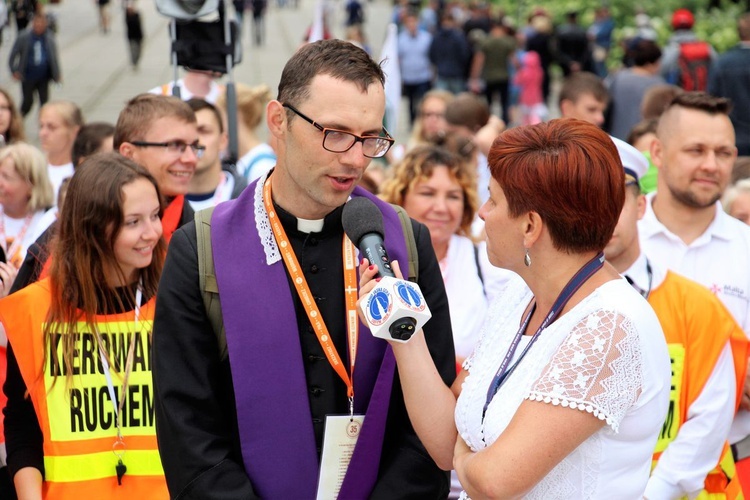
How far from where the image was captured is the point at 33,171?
627 centimetres

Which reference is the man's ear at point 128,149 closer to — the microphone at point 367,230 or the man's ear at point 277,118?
the man's ear at point 277,118

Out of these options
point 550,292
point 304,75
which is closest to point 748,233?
point 550,292

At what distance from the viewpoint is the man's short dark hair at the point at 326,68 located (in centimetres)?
289

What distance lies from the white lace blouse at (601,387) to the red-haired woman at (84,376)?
1.59 metres

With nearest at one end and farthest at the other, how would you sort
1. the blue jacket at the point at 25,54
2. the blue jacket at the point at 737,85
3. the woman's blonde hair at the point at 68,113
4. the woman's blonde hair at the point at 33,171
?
the woman's blonde hair at the point at 33,171 < the woman's blonde hair at the point at 68,113 < the blue jacket at the point at 737,85 < the blue jacket at the point at 25,54

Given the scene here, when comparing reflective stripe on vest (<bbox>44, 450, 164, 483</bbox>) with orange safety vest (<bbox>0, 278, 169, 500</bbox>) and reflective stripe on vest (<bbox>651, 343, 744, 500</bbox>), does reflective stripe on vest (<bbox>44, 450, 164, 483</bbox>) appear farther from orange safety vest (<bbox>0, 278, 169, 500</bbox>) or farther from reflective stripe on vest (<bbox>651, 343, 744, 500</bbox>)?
reflective stripe on vest (<bbox>651, 343, 744, 500</bbox>)

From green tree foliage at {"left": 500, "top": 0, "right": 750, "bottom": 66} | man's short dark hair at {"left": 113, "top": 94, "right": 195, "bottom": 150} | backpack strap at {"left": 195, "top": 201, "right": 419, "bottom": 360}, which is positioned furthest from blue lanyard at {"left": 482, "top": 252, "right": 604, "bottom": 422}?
green tree foliage at {"left": 500, "top": 0, "right": 750, "bottom": 66}

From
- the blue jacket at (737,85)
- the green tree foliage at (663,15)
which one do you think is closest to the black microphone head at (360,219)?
the blue jacket at (737,85)

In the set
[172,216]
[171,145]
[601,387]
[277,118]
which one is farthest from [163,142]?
[601,387]

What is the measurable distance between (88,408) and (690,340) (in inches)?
94.2

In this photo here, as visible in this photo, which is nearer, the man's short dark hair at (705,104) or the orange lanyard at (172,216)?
the orange lanyard at (172,216)

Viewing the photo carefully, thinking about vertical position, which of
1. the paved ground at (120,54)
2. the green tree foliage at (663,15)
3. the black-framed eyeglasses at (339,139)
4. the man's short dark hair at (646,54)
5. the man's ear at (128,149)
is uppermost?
the black-framed eyeglasses at (339,139)

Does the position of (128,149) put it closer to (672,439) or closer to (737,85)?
(672,439)

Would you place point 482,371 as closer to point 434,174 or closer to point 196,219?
point 196,219
